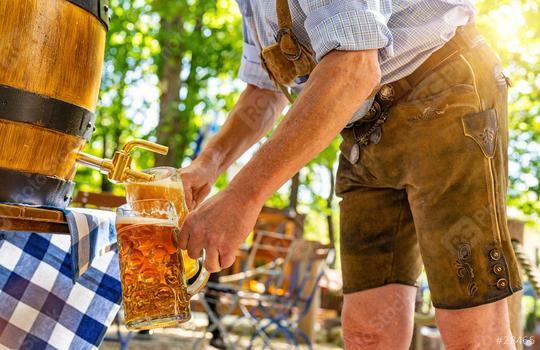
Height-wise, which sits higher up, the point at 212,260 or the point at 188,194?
the point at 188,194

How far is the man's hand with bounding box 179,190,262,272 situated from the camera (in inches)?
56.4

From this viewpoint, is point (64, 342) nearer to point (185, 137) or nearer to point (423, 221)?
point (423, 221)

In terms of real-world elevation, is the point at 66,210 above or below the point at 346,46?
below

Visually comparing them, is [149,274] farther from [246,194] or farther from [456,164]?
[456,164]

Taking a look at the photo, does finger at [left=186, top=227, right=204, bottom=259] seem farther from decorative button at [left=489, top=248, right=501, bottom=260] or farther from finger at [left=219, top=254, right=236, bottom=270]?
decorative button at [left=489, top=248, right=501, bottom=260]

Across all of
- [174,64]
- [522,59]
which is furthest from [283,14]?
[174,64]

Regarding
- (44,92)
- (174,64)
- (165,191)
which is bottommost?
(165,191)

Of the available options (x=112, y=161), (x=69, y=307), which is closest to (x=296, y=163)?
(x=112, y=161)

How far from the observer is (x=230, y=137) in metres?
2.15

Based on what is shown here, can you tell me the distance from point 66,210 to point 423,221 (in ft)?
2.88

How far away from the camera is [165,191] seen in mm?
1629

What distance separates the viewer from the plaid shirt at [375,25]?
1.52 meters

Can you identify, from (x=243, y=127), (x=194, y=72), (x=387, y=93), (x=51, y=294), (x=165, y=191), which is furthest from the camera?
(x=194, y=72)

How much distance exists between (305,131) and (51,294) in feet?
3.02
